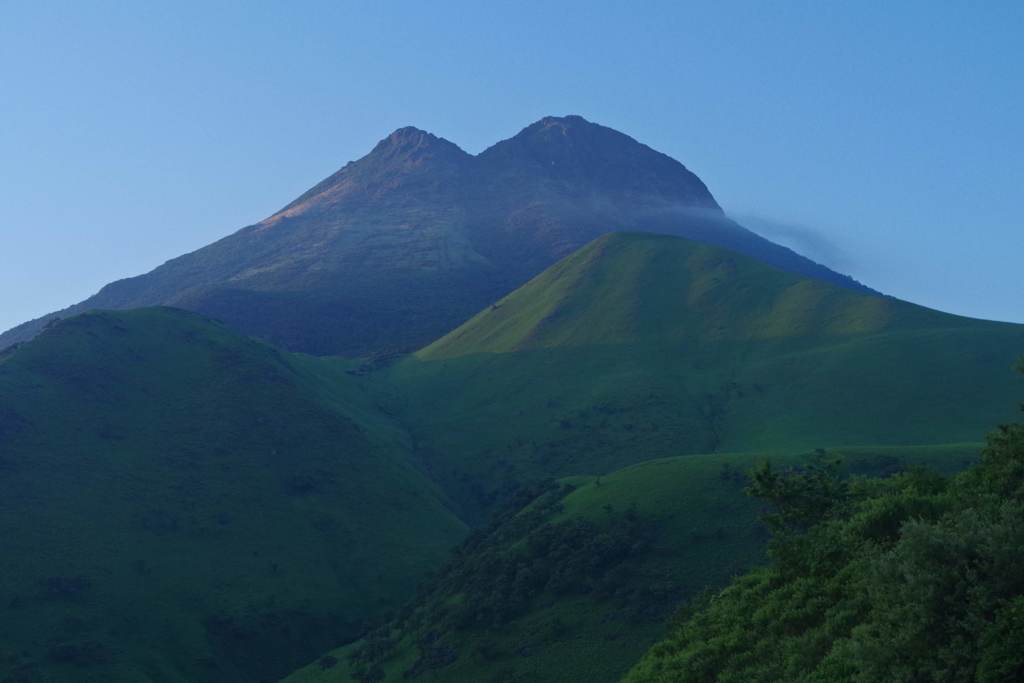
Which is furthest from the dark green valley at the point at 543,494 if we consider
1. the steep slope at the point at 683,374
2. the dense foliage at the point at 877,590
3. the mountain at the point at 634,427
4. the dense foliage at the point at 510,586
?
the steep slope at the point at 683,374

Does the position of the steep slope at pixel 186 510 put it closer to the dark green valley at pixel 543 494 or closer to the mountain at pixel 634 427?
the dark green valley at pixel 543 494

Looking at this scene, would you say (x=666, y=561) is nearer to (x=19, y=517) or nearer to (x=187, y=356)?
(x=19, y=517)

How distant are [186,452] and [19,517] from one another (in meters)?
20.3

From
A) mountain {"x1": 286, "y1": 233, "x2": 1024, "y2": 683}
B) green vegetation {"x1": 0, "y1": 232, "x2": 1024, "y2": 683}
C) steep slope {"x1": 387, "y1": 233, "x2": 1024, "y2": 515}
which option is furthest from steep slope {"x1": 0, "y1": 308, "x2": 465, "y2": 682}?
steep slope {"x1": 387, "y1": 233, "x2": 1024, "y2": 515}

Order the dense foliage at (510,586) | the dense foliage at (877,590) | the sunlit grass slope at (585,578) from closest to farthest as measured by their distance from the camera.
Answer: the dense foliage at (877,590)
the sunlit grass slope at (585,578)
the dense foliage at (510,586)

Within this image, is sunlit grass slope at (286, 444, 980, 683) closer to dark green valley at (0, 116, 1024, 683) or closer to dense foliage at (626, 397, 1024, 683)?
dark green valley at (0, 116, 1024, 683)

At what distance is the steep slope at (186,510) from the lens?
7300 centimetres

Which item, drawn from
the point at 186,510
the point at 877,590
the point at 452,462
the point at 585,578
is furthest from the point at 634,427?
the point at 877,590

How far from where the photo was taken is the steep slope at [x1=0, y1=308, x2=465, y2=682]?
73000mm

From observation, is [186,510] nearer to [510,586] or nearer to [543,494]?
[543,494]

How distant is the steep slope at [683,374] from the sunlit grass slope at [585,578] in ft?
92.7

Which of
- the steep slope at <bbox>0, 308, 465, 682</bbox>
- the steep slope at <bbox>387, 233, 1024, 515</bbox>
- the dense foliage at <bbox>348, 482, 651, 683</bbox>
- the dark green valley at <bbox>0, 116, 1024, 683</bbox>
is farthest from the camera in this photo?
the steep slope at <bbox>387, 233, 1024, 515</bbox>

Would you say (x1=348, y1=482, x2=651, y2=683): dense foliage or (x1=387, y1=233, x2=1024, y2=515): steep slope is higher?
(x1=387, y1=233, x2=1024, y2=515): steep slope

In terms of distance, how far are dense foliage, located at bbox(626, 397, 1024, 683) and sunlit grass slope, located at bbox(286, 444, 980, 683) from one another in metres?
27.0
